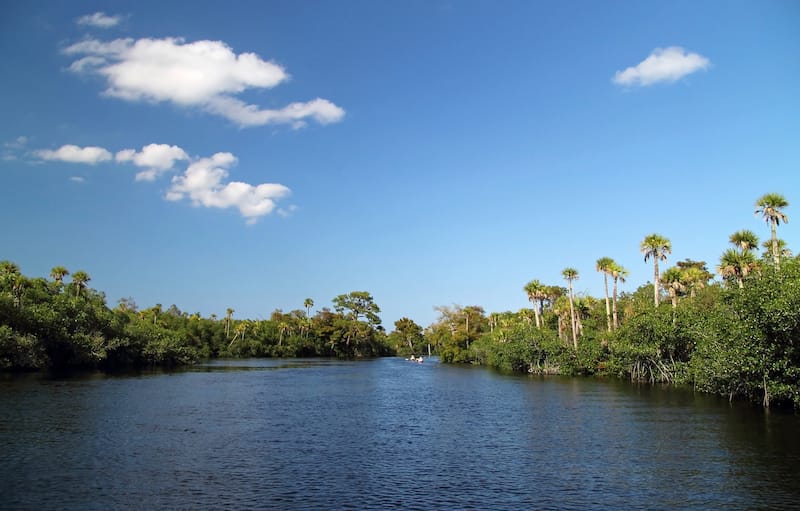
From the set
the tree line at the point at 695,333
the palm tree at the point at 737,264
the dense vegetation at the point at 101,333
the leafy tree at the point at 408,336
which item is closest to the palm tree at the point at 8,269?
the dense vegetation at the point at 101,333

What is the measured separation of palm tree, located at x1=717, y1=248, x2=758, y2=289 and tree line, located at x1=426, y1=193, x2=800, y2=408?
0.09 metres

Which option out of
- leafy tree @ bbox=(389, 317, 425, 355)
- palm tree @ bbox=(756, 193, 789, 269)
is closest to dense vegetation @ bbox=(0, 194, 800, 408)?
palm tree @ bbox=(756, 193, 789, 269)

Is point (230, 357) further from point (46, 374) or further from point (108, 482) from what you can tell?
point (108, 482)

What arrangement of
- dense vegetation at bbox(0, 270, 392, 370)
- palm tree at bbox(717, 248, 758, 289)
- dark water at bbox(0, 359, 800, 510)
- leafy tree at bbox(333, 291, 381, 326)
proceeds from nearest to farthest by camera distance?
1. dark water at bbox(0, 359, 800, 510)
2. palm tree at bbox(717, 248, 758, 289)
3. dense vegetation at bbox(0, 270, 392, 370)
4. leafy tree at bbox(333, 291, 381, 326)

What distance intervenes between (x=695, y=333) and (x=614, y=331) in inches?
703

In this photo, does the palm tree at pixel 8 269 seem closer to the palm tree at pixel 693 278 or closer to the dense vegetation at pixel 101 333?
the dense vegetation at pixel 101 333

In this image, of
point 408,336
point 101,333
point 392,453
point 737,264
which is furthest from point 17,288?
point 408,336

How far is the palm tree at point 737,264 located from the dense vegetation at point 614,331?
11 cm

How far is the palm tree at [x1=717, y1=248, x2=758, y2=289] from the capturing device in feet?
168

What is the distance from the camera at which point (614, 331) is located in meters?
64.9

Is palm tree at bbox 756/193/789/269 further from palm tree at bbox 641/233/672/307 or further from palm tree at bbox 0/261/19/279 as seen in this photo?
palm tree at bbox 0/261/19/279

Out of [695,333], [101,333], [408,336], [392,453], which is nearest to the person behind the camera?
[392,453]

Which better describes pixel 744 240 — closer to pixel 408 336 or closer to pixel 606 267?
pixel 606 267

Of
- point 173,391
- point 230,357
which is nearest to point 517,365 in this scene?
point 173,391
